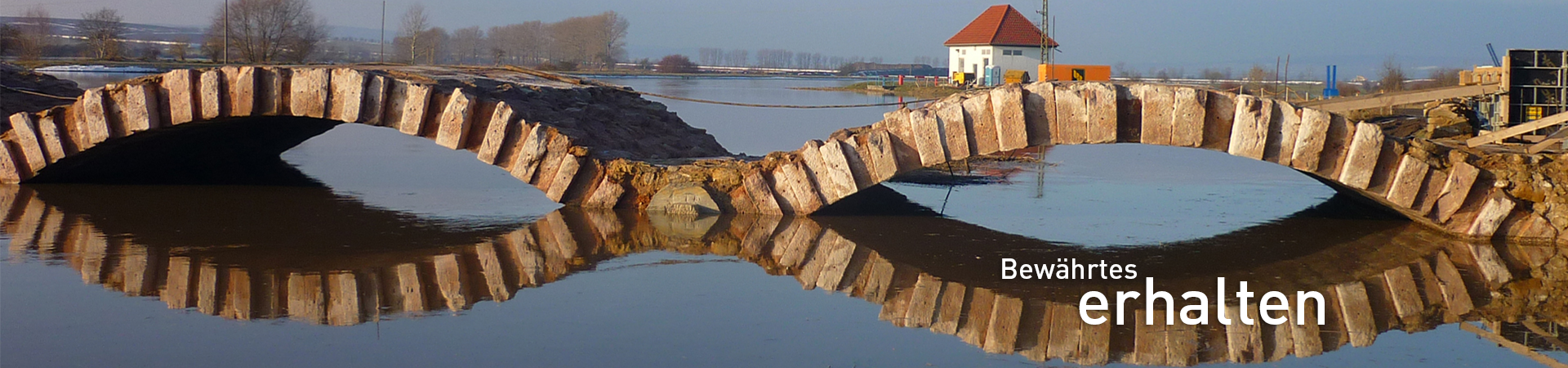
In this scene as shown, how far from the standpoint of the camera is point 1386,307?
255 inches

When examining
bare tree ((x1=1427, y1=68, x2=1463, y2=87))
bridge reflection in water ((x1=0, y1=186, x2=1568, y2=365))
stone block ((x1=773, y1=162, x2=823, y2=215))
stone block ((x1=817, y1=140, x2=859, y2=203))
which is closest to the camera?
bridge reflection in water ((x1=0, y1=186, x2=1568, y2=365))

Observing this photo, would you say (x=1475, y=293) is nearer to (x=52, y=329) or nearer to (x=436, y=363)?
(x=436, y=363)

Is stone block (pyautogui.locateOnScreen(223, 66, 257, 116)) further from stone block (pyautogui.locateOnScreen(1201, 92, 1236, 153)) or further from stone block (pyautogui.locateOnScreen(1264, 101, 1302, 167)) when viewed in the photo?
stone block (pyautogui.locateOnScreen(1264, 101, 1302, 167))

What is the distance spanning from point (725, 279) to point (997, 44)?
65.9 m

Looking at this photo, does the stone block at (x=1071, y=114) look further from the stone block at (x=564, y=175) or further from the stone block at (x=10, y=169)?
the stone block at (x=10, y=169)

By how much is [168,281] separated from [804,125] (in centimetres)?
1643

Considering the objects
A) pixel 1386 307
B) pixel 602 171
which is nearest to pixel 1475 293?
pixel 1386 307

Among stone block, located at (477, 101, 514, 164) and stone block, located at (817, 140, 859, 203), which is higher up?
stone block, located at (477, 101, 514, 164)

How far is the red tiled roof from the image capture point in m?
71.6

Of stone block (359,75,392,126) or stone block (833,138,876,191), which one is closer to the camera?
stone block (833,138,876,191)

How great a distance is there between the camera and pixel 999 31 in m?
72.1

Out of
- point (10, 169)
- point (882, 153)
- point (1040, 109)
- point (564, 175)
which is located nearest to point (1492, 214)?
point (1040, 109)

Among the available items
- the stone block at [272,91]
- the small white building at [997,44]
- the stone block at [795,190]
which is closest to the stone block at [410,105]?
the stone block at [272,91]

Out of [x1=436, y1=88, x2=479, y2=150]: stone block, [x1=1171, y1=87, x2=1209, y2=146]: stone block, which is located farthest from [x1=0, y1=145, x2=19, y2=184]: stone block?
[x1=1171, y1=87, x2=1209, y2=146]: stone block
